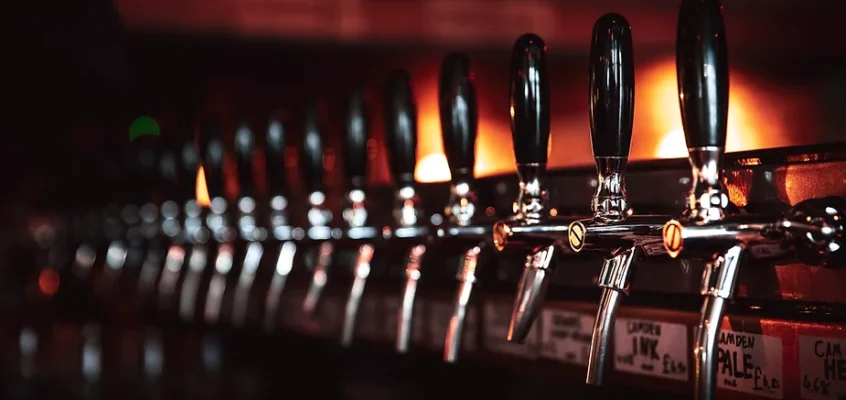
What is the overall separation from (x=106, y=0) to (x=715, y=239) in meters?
2.21

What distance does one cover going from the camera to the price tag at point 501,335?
4.06ft

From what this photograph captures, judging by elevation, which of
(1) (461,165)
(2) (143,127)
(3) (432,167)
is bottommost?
(1) (461,165)

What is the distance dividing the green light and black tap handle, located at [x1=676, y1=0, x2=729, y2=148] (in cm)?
210

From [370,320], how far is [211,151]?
470 mm

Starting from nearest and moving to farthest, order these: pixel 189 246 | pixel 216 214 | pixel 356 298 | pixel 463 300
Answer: pixel 463 300 < pixel 356 298 < pixel 216 214 < pixel 189 246

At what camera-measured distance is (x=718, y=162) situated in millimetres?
793

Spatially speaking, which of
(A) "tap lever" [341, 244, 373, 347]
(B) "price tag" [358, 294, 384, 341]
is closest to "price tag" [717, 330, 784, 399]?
(A) "tap lever" [341, 244, 373, 347]

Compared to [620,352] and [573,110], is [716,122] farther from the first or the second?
[573,110]

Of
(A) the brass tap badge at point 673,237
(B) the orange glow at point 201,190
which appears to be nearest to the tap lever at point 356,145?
(A) the brass tap badge at point 673,237

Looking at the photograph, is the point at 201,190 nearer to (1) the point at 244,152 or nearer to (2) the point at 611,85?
(1) the point at 244,152

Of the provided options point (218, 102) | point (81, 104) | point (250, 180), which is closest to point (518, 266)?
point (250, 180)

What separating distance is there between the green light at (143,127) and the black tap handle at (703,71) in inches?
82.7

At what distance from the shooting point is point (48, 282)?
111 inches

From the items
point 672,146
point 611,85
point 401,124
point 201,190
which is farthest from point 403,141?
point 201,190
